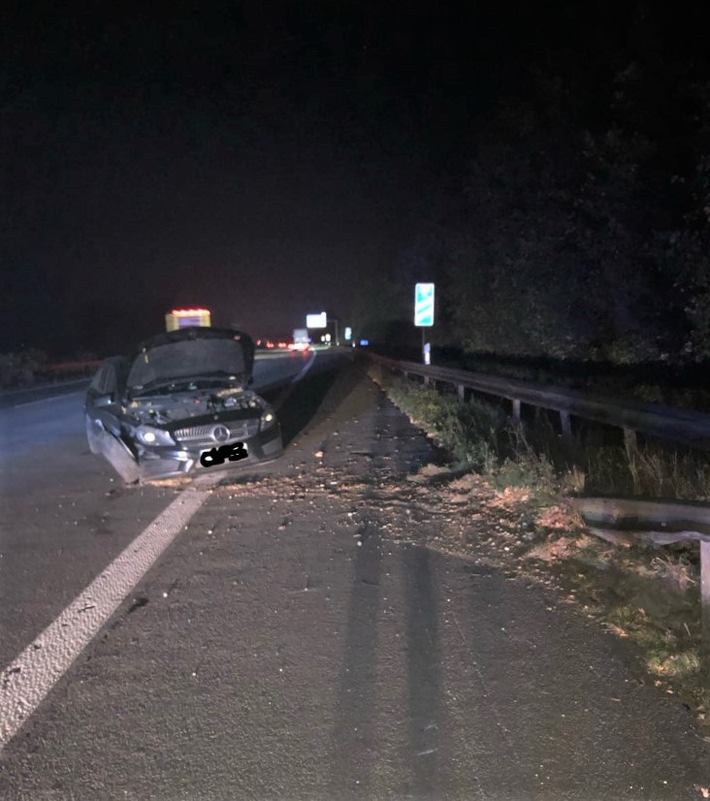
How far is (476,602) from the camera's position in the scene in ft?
15.9

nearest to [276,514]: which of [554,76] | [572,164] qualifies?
[572,164]

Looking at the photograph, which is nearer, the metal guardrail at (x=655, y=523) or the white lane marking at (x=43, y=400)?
the metal guardrail at (x=655, y=523)

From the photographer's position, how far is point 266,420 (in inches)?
368

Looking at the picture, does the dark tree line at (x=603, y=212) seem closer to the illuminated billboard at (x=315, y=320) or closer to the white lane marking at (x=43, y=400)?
the white lane marking at (x=43, y=400)

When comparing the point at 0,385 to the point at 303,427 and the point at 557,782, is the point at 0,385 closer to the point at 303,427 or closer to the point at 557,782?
the point at 303,427

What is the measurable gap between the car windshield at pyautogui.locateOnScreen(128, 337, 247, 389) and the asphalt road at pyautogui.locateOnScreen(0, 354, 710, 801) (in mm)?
3692

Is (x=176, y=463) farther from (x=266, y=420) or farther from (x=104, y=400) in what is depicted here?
(x=104, y=400)

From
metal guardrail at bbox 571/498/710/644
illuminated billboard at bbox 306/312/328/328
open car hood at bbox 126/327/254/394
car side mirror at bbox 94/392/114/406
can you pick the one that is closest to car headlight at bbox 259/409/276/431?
open car hood at bbox 126/327/254/394

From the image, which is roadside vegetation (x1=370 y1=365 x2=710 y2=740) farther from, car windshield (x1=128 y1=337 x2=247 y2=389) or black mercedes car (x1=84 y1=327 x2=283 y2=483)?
car windshield (x1=128 y1=337 x2=247 y2=389)

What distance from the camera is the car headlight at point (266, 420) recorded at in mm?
9209

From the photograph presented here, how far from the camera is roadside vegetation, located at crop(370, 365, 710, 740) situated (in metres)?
4.01

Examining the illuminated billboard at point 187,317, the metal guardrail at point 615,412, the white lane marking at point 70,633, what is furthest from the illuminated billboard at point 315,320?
the white lane marking at point 70,633

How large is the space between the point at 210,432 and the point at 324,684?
5.22 meters

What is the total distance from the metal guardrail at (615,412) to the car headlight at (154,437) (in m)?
5.37
